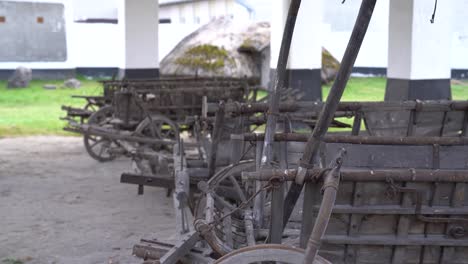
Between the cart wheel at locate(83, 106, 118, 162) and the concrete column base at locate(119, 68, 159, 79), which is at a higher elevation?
the concrete column base at locate(119, 68, 159, 79)

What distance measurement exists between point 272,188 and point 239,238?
50.1 inches

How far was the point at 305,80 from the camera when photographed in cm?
1281

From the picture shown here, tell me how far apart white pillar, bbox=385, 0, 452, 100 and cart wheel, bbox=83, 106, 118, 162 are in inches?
198

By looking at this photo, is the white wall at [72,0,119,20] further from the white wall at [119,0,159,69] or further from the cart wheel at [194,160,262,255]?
the cart wheel at [194,160,262,255]

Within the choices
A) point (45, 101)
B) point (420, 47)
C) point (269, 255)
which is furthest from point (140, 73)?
point (269, 255)

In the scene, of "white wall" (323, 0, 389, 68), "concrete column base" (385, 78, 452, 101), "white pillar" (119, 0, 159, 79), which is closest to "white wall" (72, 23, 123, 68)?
"white wall" (323, 0, 389, 68)

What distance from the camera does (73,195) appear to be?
8.05 metres

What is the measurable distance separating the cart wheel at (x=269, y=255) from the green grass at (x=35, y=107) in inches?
440

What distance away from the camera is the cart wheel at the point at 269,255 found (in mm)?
2760

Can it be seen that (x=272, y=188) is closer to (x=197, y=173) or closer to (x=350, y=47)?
(x=350, y=47)

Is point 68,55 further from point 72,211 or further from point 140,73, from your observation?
point 72,211

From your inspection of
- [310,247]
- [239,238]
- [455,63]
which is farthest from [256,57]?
[310,247]

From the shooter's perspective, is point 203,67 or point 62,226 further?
point 203,67

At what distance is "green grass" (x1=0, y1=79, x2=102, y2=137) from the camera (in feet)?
44.7
